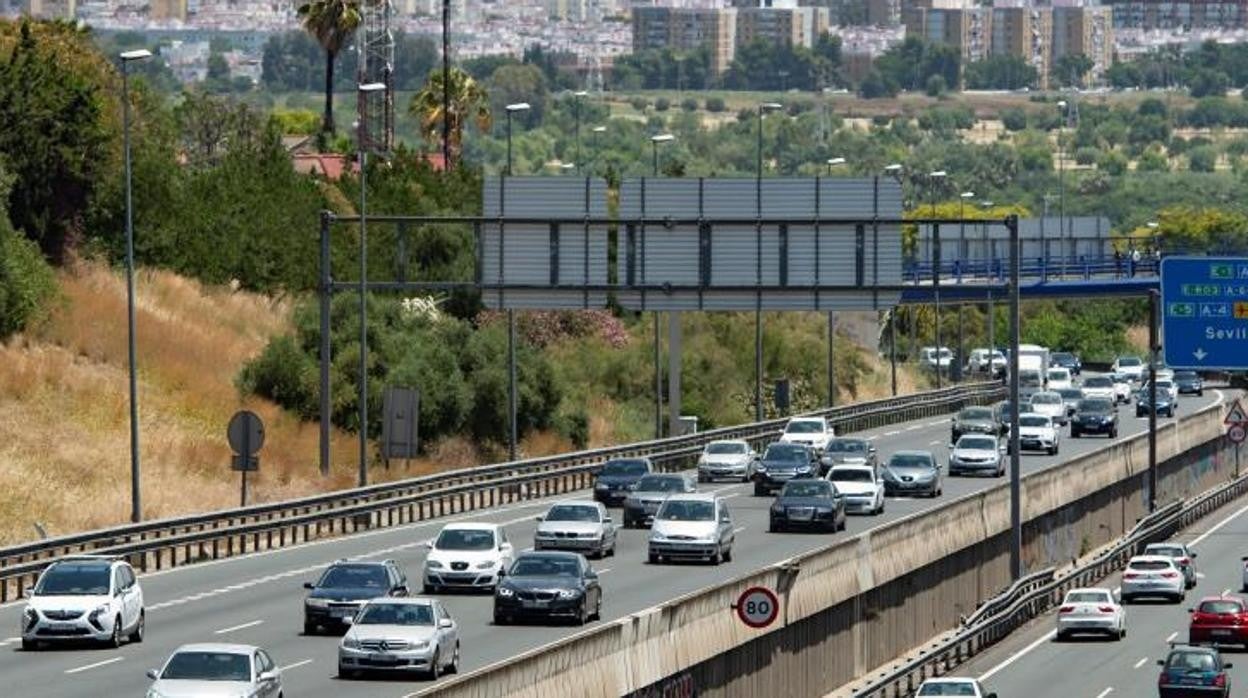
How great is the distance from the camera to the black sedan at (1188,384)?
14162 centimetres

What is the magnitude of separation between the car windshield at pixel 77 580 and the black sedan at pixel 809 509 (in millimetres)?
24852

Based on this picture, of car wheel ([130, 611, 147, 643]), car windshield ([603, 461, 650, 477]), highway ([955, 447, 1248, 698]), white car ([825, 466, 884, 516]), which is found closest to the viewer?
car wheel ([130, 611, 147, 643])

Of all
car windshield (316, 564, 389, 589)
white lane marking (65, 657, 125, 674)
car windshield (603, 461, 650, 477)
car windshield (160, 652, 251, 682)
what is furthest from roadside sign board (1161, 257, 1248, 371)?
car windshield (160, 652, 251, 682)

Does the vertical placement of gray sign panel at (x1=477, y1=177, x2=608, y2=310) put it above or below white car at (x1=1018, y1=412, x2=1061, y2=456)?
above

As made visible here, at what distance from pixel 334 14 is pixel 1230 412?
55.5m

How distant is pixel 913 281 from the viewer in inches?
4968

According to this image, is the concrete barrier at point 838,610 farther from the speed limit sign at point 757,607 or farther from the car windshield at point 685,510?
the car windshield at point 685,510

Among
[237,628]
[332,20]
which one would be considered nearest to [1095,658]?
[237,628]

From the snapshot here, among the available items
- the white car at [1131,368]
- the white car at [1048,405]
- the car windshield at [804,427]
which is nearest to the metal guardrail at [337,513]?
the car windshield at [804,427]

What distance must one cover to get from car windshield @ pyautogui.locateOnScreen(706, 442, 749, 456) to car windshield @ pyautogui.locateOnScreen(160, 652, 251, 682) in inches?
1876

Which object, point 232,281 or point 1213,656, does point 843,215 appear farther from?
point 232,281

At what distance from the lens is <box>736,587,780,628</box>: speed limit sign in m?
48.9

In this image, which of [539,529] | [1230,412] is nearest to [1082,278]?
[1230,412]

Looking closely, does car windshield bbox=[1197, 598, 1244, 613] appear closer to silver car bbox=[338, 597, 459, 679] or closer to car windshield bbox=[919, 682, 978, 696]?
car windshield bbox=[919, 682, 978, 696]
